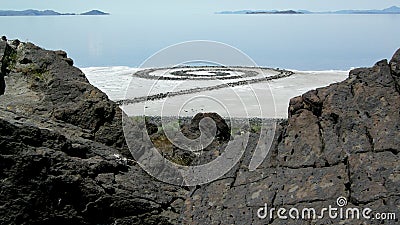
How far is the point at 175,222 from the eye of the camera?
6.10 metres

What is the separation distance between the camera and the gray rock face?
5.17 m

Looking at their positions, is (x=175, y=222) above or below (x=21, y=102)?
below

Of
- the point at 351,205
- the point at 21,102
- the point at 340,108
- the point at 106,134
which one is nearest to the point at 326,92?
the point at 340,108

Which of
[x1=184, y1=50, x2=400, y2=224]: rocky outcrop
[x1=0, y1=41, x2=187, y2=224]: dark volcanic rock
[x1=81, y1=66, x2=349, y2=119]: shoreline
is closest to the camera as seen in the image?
[x1=184, y1=50, x2=400, y2=224]: rocky outcrop

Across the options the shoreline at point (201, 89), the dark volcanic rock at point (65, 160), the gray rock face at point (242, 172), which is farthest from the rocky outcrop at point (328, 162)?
the shoreline at point (201, 89)

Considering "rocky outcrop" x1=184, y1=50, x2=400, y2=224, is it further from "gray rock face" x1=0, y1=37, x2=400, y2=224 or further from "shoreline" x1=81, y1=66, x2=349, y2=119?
"shoreline" x1=81, y1=66, x2=349, y2=119

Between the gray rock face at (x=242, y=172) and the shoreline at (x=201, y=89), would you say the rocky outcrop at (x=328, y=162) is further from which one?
the shoreline at (x=201, y=89)

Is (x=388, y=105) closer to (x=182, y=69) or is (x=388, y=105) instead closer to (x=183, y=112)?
(x=183, y=112)

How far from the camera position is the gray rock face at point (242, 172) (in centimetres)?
517

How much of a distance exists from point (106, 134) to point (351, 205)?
12.9 feet

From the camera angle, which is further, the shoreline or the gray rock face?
the shoreline

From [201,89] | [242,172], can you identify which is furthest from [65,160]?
[201,89]

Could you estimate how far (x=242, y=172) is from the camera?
6188 millimetres

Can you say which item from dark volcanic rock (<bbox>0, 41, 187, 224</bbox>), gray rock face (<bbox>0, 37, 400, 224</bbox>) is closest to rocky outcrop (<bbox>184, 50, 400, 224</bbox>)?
gray rock face (<bbox>0, 37, 400, 224</bbox>)
